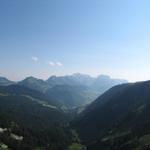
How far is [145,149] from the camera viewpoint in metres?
192
